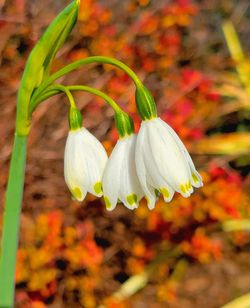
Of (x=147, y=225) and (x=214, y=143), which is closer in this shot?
(x=147, y=225)

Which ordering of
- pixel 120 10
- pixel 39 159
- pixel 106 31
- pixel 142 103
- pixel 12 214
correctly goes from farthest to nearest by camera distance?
1. pixel 120 10
2. pixel 106 31
3. pixel 39 159
4. pixel 12 214
5. pixel 142 103

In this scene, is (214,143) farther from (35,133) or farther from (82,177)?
(82,177)

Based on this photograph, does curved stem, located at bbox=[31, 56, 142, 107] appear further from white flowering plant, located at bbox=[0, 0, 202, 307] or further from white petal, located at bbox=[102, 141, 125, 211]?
white petal, located at bbox=[102, 141, 125, 211]

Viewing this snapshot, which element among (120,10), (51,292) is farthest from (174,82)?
(51,292)

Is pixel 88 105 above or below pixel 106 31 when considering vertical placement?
below

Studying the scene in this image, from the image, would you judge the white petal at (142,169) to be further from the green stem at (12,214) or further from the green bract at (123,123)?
the green stem at (12,214)

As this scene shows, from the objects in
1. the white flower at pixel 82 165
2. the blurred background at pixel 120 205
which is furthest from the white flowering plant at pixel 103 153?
the blurred background at pixel 120 205

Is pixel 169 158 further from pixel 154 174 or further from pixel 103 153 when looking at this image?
pixel 103 153
